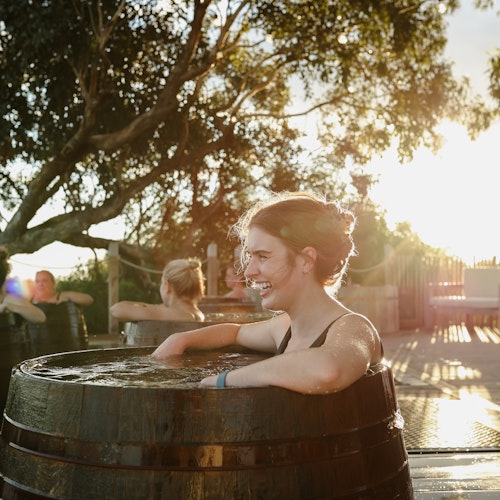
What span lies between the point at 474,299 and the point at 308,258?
578 inches

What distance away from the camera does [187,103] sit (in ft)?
53.5

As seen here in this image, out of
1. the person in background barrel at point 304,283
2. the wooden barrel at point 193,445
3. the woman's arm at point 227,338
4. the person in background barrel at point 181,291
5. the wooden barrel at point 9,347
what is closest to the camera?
the wooden barrel at point 193,445

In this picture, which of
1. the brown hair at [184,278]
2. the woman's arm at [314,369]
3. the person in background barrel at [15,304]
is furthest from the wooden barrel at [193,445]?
the brown hair at [184,278]

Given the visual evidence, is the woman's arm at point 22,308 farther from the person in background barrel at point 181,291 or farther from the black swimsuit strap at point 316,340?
the black swimsuit strap at point 316,340

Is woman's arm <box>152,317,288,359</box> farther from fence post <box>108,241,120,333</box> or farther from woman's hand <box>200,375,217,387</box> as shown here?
fence post <box>108,241,120,333</box>

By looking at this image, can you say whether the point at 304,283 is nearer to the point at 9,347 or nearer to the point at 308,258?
the point at 308,258

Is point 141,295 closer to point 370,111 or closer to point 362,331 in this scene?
point 370,111

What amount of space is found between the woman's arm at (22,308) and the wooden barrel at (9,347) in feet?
0.47

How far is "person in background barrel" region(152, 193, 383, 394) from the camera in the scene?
183 centimetres

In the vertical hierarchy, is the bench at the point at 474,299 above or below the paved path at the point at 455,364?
above

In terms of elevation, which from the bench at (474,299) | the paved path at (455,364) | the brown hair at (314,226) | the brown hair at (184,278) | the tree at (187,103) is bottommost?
the paved path at (455,364)

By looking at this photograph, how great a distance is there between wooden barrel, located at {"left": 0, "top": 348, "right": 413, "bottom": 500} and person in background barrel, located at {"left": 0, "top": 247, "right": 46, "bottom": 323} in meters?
3.35

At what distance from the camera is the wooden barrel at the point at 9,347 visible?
463 centimetres

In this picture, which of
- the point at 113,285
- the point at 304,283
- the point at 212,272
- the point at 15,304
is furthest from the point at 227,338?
the point at 212,272
